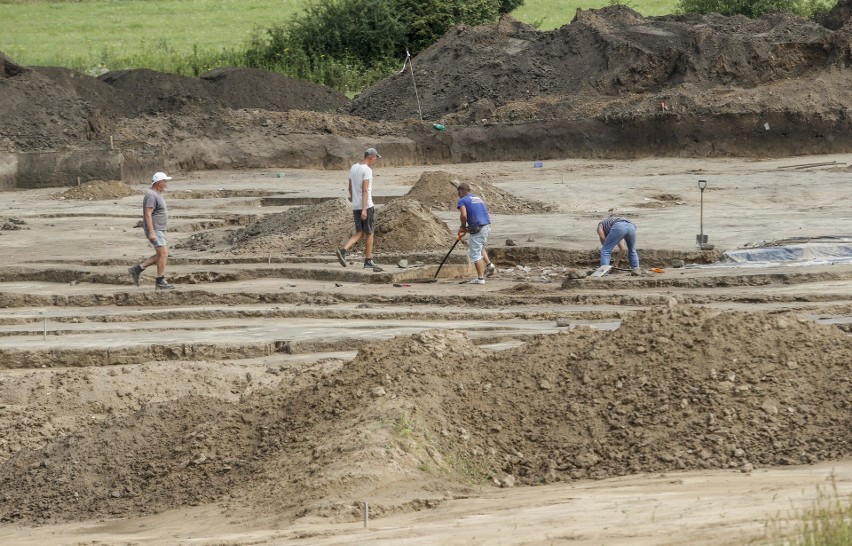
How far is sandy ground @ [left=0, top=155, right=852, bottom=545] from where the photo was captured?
707 cm

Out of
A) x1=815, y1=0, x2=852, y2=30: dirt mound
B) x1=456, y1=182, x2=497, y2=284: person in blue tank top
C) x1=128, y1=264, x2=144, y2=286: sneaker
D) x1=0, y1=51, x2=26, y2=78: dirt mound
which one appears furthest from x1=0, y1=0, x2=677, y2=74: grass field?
x1=456, y1=182, x2=497, y2=284: person in blue tank top

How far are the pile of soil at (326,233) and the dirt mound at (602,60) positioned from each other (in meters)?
15.4

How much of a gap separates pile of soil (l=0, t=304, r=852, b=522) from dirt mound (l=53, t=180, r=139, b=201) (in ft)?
59.9

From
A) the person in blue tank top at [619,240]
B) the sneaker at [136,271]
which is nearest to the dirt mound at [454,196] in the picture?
the person in blue tank top at [619,240]

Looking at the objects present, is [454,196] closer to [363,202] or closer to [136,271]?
[363,202]

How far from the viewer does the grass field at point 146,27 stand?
47.7 metres

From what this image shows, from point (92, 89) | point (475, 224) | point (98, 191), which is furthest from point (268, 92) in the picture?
point (475, 224)

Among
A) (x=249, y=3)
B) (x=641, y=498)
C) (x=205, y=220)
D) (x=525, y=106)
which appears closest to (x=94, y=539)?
(x=641, y=498)

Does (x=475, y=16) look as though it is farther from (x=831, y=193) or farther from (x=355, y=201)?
(x=355, y=201)

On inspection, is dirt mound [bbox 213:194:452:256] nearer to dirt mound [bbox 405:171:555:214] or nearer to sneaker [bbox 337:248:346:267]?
sneaker [bbox 337:248:346:267]

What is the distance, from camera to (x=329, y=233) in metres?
19.5

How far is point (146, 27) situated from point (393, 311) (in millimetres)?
45819

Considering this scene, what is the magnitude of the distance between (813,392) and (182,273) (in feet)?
34.2

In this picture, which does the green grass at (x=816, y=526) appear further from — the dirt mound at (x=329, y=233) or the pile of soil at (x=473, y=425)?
the dirt mound at (x=329, y=233)
